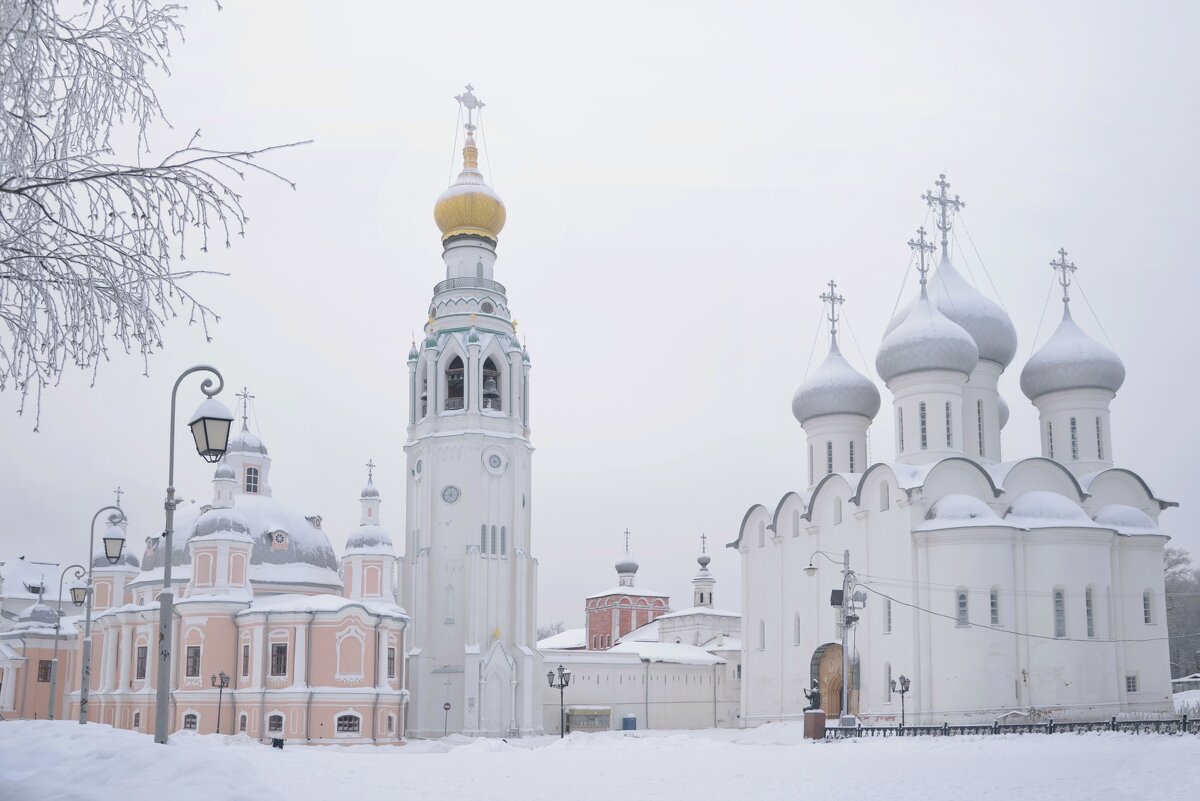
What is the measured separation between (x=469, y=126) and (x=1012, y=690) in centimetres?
3285

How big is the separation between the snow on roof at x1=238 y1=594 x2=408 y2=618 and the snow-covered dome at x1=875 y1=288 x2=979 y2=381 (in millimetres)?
19227

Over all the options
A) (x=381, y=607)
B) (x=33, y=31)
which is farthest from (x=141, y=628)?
(x=33, y=31)

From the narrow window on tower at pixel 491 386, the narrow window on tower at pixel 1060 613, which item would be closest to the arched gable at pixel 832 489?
the narrow window on tower at pixel 1060 613

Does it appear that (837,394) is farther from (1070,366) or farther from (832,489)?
(1070,366)

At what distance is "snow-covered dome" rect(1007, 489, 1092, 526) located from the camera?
34969mm

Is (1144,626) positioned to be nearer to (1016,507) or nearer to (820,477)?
(1016,507)

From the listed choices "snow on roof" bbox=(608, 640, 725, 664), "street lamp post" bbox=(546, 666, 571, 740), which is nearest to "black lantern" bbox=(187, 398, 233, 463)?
"street lamp post" bbox=(546, 666, 571, 740)

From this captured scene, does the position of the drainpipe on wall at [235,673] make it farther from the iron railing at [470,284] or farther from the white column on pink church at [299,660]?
the iron railing at [470,284]

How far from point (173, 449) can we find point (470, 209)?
39.7 metres

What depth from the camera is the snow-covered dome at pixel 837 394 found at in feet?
141

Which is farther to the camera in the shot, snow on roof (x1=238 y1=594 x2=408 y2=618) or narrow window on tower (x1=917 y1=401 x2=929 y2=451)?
snow on roof (x1=238 y1=594 x2=408 y2=618)

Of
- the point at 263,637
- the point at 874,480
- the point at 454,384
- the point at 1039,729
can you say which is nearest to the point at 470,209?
the point at 454,384

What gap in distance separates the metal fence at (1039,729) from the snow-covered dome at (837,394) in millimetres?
17963

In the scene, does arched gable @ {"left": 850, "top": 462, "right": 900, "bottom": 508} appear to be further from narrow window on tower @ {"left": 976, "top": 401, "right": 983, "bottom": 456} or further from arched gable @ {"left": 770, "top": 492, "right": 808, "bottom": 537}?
narrow window on tower @ {"left": 976, "top": 401, "right": 983, "bottom": 456}
